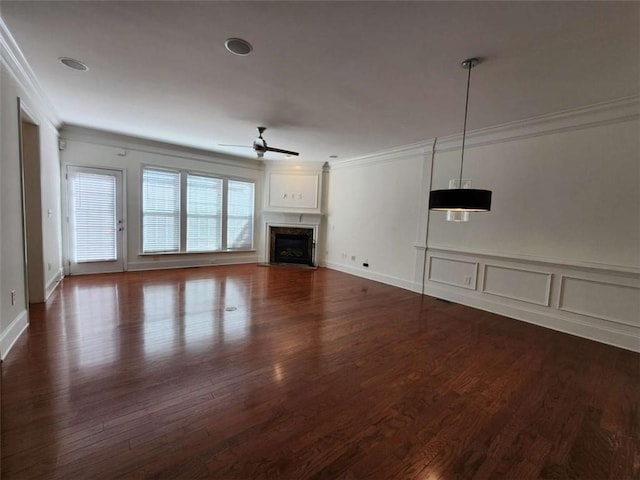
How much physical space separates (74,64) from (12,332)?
106 inches

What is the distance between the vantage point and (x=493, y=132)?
4242mm

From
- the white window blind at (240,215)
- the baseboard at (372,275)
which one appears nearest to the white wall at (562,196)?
the baseboard at (372,275)

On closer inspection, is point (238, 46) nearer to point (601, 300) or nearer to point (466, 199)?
point (466, 199)

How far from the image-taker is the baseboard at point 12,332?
98.2 inches

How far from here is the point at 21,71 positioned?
2.90m

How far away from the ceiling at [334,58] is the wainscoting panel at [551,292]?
78.4 inches

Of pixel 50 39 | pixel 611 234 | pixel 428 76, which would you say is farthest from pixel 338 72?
pixel 611 234

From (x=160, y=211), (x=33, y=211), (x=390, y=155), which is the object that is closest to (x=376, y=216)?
(x=390, y=155)

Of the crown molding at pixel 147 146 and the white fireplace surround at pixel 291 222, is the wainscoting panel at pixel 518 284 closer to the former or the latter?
the white fireplace surround at pixel 291 222

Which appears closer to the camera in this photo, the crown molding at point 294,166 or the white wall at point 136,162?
the white wall at point 136,162

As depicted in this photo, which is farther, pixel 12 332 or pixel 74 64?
pixel 74 64

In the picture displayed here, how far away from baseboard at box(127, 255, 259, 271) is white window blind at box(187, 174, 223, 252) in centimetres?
29

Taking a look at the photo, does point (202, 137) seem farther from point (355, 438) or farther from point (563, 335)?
point (563, 335)

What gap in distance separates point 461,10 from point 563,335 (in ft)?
12.5
